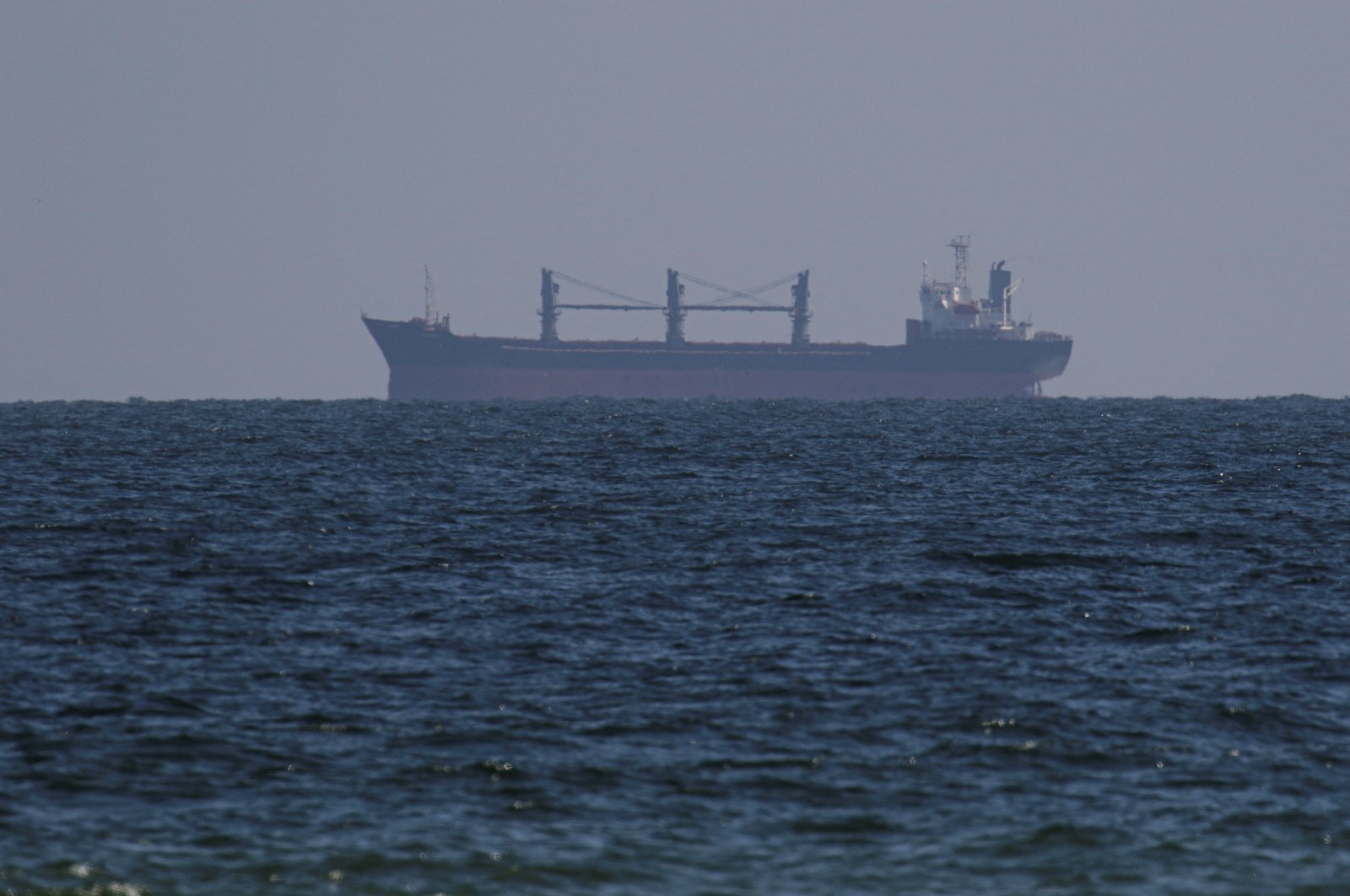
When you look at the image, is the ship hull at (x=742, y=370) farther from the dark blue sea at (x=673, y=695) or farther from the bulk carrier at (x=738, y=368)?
the dark blue sea at (x=673, y=695)

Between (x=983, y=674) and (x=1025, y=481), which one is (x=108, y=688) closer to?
(x=983, y=674)

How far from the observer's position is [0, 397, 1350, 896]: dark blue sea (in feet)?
37.8

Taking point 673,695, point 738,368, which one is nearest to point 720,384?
point 738,368

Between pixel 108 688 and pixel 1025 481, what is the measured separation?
92.4 feet

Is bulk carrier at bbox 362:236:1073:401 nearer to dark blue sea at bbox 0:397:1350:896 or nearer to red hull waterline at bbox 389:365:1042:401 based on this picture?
red hull waterline at bbox 389:365:1042:401

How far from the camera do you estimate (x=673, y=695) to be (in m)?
16.1

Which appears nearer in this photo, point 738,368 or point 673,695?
point 673,695

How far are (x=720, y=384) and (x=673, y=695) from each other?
174936 millimetres

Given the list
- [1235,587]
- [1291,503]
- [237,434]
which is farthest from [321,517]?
[237,434]

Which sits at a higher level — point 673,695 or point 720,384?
point 720,384

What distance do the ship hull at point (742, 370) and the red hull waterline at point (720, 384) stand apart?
10cm

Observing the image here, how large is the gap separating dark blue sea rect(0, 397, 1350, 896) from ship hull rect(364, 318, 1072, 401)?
154 metres

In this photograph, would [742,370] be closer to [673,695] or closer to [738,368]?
[738,368]

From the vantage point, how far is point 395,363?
198 metres
